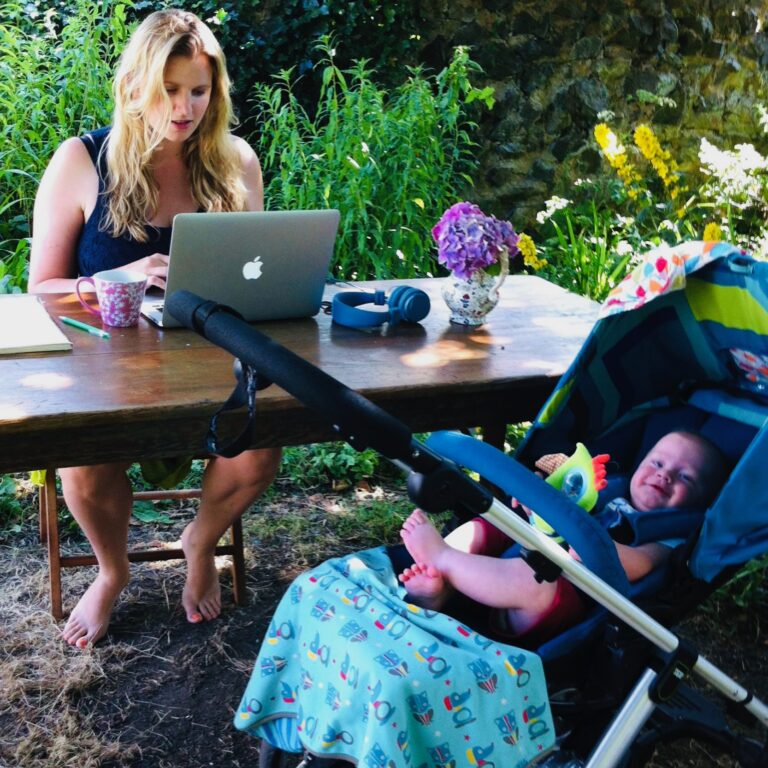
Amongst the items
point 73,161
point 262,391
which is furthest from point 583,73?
point 262,391

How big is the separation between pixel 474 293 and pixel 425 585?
2.62 ft

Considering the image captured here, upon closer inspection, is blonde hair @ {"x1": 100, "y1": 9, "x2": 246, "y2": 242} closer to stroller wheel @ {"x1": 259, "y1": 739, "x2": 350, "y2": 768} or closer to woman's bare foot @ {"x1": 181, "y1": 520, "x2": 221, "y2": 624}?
woman's bare foot @ {"x1": 181, "y1": 520, "x2": 221, "y2": 624}

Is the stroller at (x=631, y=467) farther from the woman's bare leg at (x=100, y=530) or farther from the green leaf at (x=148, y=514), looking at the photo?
the green leaf at (x=148, y=514)

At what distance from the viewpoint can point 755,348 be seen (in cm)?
198

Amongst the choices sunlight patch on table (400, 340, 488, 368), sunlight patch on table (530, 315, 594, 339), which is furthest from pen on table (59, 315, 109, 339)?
sunlight patch on table (530, 315, 594, 339)

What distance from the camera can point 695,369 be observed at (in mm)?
2172

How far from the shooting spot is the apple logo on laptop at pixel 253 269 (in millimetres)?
2062

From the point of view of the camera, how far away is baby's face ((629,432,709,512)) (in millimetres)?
1957

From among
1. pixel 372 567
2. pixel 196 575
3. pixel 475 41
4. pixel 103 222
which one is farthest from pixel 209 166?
pixel 475 41

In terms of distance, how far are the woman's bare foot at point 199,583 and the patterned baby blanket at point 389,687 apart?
0.97 m

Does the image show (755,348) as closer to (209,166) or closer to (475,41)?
(209,166)

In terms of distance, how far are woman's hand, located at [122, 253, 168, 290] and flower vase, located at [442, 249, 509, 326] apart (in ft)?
2.27

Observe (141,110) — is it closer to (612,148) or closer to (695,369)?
(695,369)

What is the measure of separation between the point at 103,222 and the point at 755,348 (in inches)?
64.6
